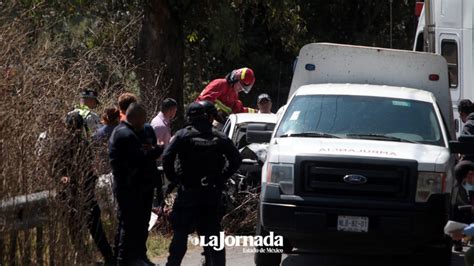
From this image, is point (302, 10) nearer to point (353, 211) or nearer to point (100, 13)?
point (100, 13)

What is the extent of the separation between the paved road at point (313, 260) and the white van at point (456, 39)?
5224 mm

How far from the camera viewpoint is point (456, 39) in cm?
1752

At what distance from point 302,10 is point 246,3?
8746 mm

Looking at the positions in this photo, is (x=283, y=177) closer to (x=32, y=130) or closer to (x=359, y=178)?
(x=359, y=178)

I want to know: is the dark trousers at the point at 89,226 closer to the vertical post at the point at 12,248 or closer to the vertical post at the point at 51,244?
the vertical post at the point at 51,244

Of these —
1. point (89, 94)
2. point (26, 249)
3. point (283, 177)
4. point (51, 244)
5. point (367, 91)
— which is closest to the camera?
point (26, 249)

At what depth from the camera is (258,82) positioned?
28953 mm

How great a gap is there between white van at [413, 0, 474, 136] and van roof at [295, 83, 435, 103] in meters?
5.03

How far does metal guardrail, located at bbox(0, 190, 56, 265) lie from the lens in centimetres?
864

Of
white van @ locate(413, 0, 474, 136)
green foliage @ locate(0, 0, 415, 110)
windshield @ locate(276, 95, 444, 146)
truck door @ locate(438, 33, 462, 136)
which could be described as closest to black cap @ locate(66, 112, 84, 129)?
windshield @ locate(276, 95, 444, 146)

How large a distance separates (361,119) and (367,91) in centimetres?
60

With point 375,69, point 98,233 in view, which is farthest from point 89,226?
point 375,69

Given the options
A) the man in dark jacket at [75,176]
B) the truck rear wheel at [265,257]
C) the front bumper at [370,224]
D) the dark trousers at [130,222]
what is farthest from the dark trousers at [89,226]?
the front bumper at [370,224]

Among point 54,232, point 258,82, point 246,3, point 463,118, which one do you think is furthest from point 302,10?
point 54,232
